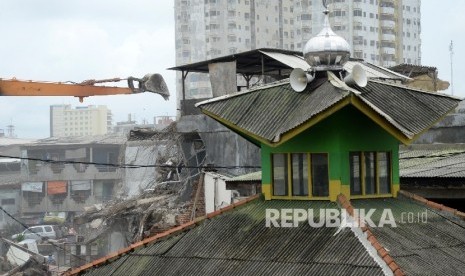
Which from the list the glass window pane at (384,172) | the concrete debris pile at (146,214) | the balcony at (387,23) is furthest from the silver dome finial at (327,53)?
the balcony at (387,23)

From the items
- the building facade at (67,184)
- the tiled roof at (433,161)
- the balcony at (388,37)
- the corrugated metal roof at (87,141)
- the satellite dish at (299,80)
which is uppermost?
the balcony at (388,37)

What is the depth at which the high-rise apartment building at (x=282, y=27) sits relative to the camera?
323 ft

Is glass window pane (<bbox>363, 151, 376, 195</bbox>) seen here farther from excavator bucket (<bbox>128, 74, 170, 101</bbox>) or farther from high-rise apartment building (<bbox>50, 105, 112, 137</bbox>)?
high-rise apartment building (<bbox>50, 105, 112, 137</bbox>)

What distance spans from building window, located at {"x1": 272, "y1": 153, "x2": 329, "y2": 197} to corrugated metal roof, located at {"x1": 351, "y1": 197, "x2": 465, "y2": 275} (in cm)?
75

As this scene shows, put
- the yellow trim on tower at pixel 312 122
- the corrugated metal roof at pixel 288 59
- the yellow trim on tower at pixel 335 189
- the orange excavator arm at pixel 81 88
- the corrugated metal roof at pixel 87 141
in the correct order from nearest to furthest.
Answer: the yellow trim on tower at pixel 312 122, the yellow trim on tower at pixel 335 189, the orange excavator arm at pixel 81 88, the corrugated metal roof at pixel 288 59, the corrugated metal roof at pixel 87 141

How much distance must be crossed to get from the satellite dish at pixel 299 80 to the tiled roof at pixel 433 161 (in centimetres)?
613

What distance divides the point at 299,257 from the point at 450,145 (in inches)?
561

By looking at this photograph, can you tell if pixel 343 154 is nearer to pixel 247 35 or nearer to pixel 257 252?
pixel 257 252

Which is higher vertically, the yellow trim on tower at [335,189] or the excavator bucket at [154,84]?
the excavator bucket at [154,84]

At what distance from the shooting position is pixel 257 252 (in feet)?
45.0

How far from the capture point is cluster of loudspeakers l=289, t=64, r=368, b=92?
48.3 feet

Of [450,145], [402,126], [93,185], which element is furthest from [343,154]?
[93,185]

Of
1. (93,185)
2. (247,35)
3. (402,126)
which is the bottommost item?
(93,185)

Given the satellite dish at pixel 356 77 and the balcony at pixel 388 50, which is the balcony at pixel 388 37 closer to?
the balcony at pixel 388 50
